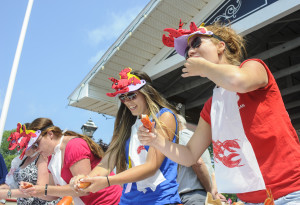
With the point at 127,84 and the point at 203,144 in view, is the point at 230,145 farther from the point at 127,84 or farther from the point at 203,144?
the point at 127,84

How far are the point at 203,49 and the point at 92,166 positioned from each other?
5.52ft

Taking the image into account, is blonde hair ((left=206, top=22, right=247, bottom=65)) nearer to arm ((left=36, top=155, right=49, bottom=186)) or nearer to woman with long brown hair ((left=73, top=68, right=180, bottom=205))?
woman with long brown hair ((left=73, top=68, right=180, bottom=205))

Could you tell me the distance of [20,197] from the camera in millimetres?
3582

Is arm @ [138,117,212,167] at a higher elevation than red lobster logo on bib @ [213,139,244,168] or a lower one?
higher

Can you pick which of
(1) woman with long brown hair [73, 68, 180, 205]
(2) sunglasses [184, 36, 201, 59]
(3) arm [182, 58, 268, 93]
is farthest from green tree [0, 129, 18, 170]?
(3) arm [182, 58, 268, 93]

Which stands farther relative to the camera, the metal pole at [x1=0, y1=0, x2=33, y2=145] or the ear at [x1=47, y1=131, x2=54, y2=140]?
the metal pole at [x1=0, y1=0, x2=33, y2=145]

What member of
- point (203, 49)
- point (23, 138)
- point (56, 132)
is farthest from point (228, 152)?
point (23, 138)

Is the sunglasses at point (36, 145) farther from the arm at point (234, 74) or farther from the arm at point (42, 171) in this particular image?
the arm at point (234, 74)

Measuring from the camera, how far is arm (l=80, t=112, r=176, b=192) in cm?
180

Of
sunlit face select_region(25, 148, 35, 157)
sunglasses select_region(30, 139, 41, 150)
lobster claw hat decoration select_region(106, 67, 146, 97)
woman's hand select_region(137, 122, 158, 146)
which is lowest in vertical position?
woman's hand select_region(137, 122, 158, 146)

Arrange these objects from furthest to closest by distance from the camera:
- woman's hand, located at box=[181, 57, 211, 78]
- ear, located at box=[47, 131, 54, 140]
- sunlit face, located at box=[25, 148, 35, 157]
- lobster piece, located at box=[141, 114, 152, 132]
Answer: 1. sunlit face, located at box=[25, 148, 35, 157]
2. ear, located at box=[47, 131, 54, 140]
3. lobster piece, located at box=[141, 114, 152, 132]
4. woman's hand, located at box=[181, 57, 211, 78]

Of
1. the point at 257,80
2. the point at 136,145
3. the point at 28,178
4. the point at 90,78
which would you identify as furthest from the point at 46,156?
the point at 90,78

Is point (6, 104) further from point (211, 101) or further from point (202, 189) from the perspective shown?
point (211, 101)

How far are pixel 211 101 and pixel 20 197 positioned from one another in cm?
280
